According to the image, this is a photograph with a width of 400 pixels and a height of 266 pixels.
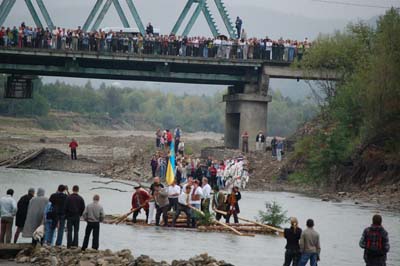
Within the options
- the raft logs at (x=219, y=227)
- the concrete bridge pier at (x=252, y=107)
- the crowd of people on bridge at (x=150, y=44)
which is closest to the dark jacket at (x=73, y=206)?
the raft logs at (x=219, y=227)

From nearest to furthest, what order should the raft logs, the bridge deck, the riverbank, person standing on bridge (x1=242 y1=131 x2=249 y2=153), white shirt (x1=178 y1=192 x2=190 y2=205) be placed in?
white shirt (x1=178 y1=192 x2=190 y2=205), the raft logs, the riverbank, the bridge deck, person standing on bridge (x1=242 y1=131 x2=249 y2=153)

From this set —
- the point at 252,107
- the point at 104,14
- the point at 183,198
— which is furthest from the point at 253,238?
the point at 104,14

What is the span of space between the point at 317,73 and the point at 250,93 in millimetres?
6074

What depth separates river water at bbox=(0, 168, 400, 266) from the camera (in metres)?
30.2

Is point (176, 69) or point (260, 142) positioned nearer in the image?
point (260, 142)

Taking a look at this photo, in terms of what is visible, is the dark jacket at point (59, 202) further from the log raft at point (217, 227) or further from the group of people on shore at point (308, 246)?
the log raft at point (217, 227)

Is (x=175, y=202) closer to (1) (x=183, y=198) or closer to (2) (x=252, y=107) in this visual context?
(1) (x=183, y=198)

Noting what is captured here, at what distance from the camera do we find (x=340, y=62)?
221 ft

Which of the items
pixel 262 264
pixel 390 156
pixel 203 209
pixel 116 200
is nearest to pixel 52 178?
pixel 116 200

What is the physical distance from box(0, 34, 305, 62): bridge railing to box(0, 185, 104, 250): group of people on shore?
41.2 metres

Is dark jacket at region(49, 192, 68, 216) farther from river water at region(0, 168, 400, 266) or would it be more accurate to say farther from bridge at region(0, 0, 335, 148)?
bridge at region(0, 0, 335, 148)

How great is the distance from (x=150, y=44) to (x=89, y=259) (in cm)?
4616

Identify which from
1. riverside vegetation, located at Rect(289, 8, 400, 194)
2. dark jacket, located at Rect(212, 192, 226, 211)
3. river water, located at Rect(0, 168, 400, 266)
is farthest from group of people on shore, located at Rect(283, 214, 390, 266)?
riverside vegetation, located at Rect(289, 8, 400, 194)

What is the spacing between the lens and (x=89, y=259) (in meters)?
25.7
